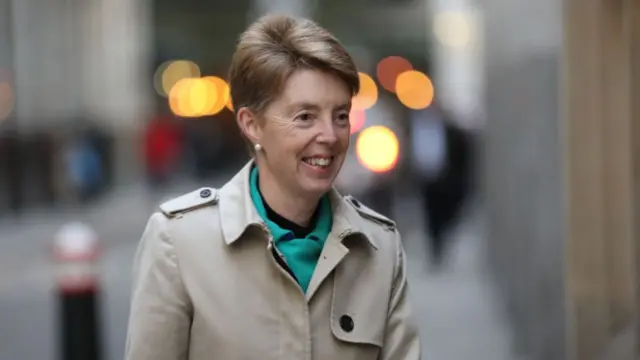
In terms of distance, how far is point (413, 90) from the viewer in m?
37.1

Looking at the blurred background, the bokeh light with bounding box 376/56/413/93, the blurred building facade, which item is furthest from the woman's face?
the bokeh light with bounding box 376/56/413/93

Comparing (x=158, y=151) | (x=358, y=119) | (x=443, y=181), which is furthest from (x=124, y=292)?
(x=158, y=151)

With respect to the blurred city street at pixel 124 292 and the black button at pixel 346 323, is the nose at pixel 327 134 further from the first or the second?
the blurred city street at pixel 124 292

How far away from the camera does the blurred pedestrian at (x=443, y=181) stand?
51.0 ft

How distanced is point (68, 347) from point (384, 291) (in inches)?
212

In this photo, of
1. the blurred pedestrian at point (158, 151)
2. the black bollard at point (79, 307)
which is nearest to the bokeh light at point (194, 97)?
the blurred pedestrian at point (158, 151)

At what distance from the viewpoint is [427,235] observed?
52.5 feet

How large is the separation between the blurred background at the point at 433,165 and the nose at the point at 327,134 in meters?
3.69

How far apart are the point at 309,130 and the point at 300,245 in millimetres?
278

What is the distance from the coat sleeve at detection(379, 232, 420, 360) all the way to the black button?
0.14m

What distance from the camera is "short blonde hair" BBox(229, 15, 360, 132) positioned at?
2826 mm

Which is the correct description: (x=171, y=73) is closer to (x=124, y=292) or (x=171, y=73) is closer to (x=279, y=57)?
(x=124, y=292)

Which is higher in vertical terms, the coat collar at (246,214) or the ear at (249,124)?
the ear at (249,124)

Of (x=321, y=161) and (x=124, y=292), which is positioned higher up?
(x=321, y=161)
